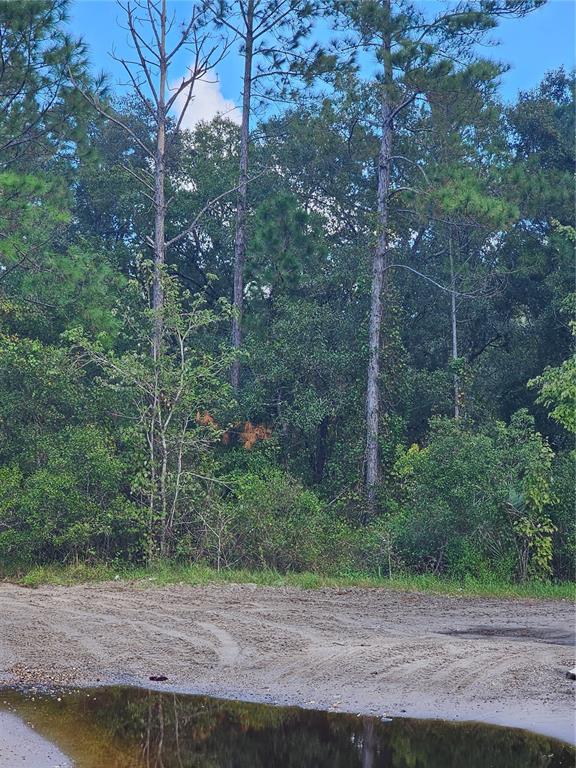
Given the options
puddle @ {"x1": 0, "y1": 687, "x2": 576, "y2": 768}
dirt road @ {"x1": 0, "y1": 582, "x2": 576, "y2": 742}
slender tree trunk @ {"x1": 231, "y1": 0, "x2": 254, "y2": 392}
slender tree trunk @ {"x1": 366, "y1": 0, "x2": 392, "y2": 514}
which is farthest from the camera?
slender tree trunk @ {"x1": 231, "y1": 0, "x2": 254, "y2": 392}

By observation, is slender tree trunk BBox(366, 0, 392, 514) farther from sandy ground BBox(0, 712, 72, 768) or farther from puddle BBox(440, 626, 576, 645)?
sandy ground BBox(0, 712, 72, 768)

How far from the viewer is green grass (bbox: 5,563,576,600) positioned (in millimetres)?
13273

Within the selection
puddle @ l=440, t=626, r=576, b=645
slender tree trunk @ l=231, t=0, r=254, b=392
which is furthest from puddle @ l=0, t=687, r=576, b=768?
slender tree trunk @ l=231, t=0, r=254, b=392

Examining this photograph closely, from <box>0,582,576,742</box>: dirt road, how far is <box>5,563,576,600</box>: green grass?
0.47 metres

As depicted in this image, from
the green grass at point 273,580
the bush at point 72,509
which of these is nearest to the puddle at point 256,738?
the green grass at point 273,580

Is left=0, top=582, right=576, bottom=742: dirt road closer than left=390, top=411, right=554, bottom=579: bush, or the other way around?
left=0, top=582, right=576, bottom=742: dirt road

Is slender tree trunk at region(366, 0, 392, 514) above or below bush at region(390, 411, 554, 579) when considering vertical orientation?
above

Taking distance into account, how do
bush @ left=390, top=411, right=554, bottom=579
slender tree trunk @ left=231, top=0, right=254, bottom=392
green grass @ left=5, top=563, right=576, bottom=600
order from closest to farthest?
green grass @ left=5, top=563, right=576, bottom=600 < bush @ left=390, top=411, right=554, bottom=579 < slender tree trunk @ left=231, top=0, right=254, bottom=392

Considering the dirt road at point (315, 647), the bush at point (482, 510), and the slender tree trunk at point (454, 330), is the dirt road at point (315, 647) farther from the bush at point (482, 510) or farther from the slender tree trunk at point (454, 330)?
the slender tree trunk at point (454, 330)

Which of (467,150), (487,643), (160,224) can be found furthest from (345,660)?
(467,150)

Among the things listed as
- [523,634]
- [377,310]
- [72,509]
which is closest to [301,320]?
[377,310]

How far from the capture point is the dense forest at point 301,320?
15.2m

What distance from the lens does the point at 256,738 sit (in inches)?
284

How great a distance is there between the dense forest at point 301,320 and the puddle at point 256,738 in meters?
6.70
